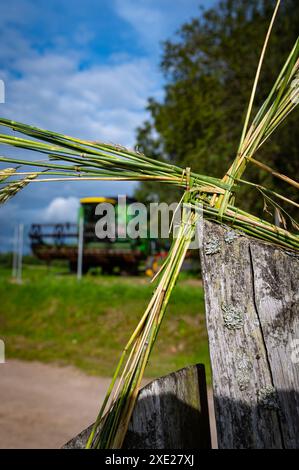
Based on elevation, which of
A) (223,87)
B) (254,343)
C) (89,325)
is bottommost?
(254,343)

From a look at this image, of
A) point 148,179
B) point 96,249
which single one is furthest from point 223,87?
point 148,179

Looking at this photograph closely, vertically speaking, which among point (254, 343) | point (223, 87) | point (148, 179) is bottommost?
point (254, 343)

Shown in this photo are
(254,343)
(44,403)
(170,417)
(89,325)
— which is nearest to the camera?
(254,343)

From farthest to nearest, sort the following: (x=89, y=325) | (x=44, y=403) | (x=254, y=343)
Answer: (x=89, y=325) < (x=44, y=403) < (x=254, y=343)

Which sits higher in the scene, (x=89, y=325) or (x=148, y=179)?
(x=89, y=325)

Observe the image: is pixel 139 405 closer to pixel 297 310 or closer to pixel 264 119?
pixel 297 310

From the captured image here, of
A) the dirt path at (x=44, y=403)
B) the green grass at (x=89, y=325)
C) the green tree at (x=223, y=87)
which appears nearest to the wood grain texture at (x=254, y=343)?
the dirt path at (x=44, y=403)

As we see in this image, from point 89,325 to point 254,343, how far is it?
24.7ft

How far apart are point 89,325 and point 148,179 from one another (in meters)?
7.52

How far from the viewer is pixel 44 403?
5617 millimetres

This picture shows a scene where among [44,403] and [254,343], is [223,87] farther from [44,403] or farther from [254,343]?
[254,343]

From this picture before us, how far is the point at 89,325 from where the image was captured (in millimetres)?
8211

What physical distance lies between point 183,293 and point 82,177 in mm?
7477

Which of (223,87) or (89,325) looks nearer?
(89,325)
